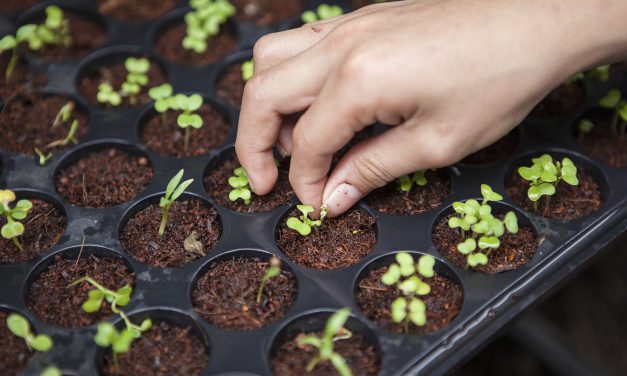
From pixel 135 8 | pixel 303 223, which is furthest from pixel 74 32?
pixel 303 223

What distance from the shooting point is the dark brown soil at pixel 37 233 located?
57.2 inches

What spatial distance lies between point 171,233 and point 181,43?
697 millimetres

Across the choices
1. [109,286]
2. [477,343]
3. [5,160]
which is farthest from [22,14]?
[477,343]

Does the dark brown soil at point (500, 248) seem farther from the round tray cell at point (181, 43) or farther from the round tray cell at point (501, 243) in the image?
the round tray cell at point (181, 43)

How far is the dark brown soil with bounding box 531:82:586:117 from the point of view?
172cm

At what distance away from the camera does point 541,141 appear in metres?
1.63

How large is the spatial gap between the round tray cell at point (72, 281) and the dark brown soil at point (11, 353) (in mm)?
57

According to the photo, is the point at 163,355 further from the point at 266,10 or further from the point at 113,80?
the point at 266,10

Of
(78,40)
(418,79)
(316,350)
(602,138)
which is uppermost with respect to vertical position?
(418,79)

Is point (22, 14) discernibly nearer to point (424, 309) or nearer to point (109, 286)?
point (109, 286)

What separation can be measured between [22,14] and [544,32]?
1432mm

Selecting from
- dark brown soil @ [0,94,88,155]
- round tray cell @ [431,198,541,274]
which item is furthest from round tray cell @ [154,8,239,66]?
round tray cell @ [431,198,541,274]

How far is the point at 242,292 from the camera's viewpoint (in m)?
1.38

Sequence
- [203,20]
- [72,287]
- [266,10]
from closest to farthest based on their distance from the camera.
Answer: [72,287], [203,20], [266,10]
